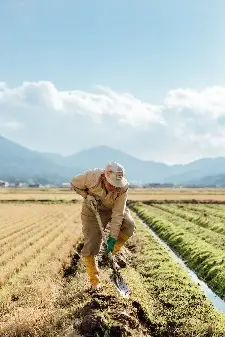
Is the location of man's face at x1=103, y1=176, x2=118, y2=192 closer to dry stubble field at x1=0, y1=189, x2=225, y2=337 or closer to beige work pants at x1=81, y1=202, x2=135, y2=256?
beige work pants at x1=81, y1=202, x2=135, y2=256

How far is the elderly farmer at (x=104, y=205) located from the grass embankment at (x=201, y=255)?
4.61 m

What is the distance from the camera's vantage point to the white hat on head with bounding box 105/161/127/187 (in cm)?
834

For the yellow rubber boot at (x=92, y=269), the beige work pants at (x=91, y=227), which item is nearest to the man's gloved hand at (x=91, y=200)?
the beige work pants at (x=91, y=227)

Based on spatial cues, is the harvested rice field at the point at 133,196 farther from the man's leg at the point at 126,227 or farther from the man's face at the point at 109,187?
the man's face at the point at 109,187

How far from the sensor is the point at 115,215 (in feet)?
28.9

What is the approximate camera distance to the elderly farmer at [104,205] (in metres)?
8.52

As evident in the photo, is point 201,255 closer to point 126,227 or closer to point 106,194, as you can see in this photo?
point 126,227

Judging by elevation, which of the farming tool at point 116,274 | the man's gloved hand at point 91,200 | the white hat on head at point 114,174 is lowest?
the farming tool at point 116,274

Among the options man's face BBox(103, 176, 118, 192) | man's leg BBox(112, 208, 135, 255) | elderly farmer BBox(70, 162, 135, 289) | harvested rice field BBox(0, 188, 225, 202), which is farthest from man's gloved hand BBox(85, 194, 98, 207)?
harvested rice field BBox(0, 188, 225, 202)

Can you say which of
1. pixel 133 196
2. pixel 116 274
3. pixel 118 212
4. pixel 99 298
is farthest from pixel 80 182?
pixel 133 196

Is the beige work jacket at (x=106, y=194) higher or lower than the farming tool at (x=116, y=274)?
higher

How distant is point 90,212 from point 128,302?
1.88 m

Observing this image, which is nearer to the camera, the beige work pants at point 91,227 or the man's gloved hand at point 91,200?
the man's gloved hand at point 91,200

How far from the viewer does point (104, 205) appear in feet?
30.2
